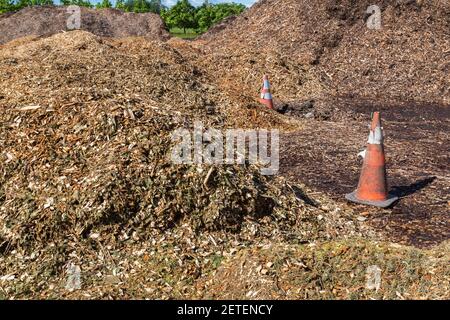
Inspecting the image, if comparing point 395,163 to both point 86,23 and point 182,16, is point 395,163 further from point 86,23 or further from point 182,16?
point 182,16

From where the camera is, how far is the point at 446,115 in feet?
33.3

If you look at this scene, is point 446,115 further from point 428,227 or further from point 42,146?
point 42,146

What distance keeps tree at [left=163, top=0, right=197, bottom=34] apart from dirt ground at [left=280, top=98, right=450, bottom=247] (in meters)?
29.6

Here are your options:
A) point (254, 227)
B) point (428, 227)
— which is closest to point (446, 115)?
point (428, 227)

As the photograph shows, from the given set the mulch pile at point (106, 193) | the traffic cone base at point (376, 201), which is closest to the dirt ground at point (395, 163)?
the traffic cone base at point (376, 201)

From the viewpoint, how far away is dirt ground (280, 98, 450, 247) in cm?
514

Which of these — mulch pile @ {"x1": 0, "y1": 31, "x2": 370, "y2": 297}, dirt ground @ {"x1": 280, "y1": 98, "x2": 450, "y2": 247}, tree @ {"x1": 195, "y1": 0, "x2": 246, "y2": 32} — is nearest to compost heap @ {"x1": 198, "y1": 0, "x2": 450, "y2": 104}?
dirt ground @ {"x1": 280, "y1": 98, "x2": 450, "y2": 247}

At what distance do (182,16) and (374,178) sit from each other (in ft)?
112

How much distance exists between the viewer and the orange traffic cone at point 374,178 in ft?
18.3

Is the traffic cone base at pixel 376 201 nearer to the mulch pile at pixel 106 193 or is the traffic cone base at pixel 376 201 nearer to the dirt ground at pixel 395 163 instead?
the dirt ground at pixel 395 163

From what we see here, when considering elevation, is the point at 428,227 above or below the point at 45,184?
below

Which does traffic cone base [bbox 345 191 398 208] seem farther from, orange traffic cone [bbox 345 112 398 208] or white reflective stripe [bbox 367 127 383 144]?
white reflective stripe [bbox 367 127 383 144]

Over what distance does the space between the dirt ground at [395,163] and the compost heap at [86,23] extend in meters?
11.3

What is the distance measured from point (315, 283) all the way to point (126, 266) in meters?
1.32
